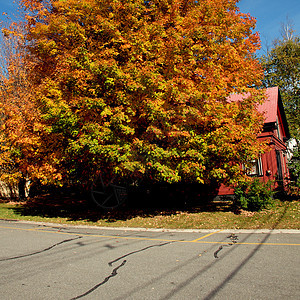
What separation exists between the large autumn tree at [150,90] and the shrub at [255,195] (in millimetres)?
1358

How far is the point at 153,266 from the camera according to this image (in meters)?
6.14

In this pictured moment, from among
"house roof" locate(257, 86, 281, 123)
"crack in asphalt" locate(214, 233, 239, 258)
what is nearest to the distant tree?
"house roof" locate(257, 86, 281, 123)

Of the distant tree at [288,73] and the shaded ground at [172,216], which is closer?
the shaded ground at [172,216]

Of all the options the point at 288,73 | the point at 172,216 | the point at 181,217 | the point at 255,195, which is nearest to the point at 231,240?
the point at 181,217

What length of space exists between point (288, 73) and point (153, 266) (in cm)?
3673

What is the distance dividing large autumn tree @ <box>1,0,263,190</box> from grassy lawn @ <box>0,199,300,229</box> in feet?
6.54

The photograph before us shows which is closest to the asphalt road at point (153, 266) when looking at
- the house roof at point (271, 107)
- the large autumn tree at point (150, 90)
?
the large autumn tree at point (150, 90)

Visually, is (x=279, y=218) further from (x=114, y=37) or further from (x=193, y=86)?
(x=114, y=37)

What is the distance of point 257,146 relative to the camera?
1263cm

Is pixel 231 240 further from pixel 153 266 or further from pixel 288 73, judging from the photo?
pixel 288 73

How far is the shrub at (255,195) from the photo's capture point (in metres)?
13.4

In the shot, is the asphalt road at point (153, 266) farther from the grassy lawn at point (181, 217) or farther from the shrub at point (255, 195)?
the shrub at point (255, 195)

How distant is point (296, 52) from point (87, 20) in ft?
103

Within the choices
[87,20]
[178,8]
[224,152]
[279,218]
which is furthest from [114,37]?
[279,218]
